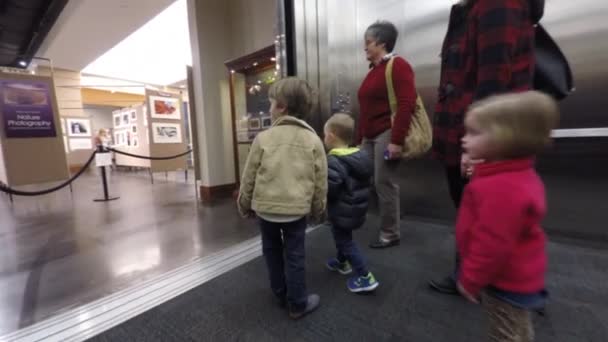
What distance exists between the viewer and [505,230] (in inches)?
23.0

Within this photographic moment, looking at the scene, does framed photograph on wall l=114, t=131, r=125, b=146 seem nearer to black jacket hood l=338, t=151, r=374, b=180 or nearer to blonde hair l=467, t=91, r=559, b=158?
black jacket hood l=338, t=151, r=374, b=180

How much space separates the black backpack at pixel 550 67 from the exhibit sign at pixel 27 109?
5189mm

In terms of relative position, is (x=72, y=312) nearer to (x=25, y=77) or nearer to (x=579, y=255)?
(x=579, y=255)

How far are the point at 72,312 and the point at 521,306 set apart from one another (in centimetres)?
185

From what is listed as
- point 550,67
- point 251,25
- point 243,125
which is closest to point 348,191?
point 550,67

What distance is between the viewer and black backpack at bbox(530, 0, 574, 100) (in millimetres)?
1028

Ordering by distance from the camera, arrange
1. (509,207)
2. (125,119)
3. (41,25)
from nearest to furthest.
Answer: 1. (509,207)
2. (41,25)
3. (125,119)

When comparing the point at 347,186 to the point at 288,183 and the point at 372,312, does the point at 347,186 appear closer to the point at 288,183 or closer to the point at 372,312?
the point at 288,183

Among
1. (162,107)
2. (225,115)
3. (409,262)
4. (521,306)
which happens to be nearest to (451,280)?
(409,262)

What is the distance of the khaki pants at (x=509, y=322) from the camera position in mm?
668

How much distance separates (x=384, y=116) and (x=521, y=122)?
1.14 m

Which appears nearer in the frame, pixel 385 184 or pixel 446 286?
pixel 446 286

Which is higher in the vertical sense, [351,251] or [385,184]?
[385,184]

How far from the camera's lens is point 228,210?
3203 mm
